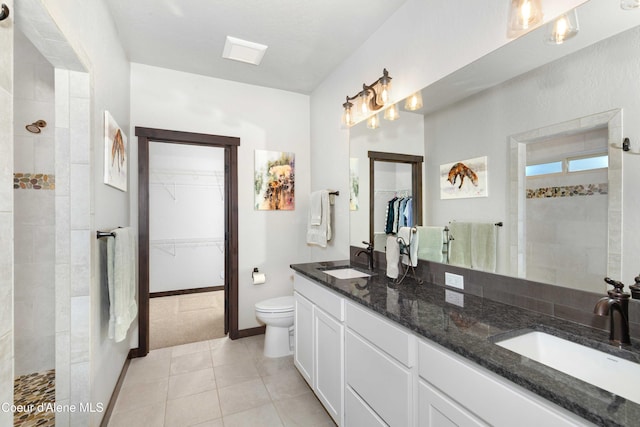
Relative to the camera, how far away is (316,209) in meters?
3.00

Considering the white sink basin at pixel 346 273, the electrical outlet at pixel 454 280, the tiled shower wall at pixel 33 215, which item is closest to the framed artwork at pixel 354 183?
the white sink basin at pixel 346 273

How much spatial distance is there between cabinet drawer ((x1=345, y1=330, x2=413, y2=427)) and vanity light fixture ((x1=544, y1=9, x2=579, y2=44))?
58.5 inches

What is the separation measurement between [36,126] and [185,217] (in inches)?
104

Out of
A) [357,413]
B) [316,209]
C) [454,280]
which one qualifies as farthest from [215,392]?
[454,280]

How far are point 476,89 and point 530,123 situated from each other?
0.38 metres

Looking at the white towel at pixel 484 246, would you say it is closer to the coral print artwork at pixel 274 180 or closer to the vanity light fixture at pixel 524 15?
the vanity light fixture at pixel 524 15

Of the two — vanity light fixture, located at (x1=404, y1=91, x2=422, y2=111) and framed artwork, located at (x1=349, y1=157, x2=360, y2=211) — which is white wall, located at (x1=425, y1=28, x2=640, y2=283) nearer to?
vanity light fixture, located at (x1=404, y1=91, x2=422, y2=111)

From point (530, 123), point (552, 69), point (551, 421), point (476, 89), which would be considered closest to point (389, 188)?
point (476, 89)

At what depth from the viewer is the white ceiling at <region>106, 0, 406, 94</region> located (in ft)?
6.53

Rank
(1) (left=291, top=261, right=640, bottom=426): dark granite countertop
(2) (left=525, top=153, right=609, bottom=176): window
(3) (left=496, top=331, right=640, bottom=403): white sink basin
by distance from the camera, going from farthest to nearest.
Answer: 1. (2) (left=525, top=153, right=609, bottom=176): window
2. (3) (left=496, top=331, right=640, bottom=403): white sink basin
3. (1) (left=291, top=261, right=640, bottom=426): dark granite countertop

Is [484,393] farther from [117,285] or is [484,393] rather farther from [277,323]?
[277,323]

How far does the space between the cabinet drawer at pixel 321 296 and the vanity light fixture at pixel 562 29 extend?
1.55 metres

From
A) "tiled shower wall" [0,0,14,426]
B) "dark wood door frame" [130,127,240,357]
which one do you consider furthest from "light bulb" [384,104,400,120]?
"tiled shower wall" [0,0,14,426]

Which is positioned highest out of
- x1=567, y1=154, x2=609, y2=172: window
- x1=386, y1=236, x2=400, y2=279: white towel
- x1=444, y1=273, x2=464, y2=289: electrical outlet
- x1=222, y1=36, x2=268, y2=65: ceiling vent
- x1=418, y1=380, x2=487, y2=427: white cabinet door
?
x1=222, y1=36, x2=268, y2=65: ceiling vent
